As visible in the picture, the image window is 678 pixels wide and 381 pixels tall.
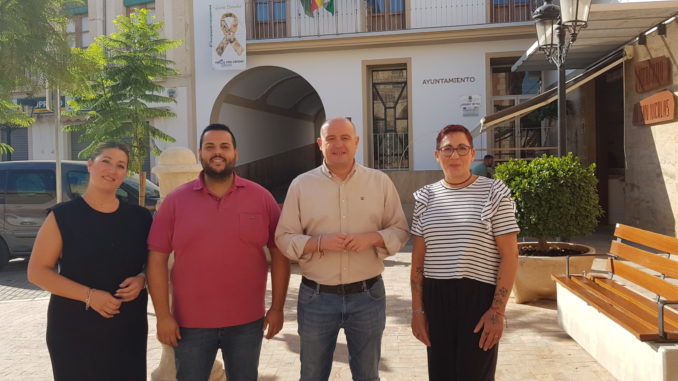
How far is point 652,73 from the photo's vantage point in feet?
30.6

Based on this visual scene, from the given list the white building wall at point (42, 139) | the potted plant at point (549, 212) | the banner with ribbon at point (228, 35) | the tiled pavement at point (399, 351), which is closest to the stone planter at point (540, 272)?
the potted plant at point (549, 212)

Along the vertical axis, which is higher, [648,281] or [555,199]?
[555,199]

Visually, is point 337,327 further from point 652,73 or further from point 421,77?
point 421,77

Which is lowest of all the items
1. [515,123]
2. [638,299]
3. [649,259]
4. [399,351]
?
[399,351]

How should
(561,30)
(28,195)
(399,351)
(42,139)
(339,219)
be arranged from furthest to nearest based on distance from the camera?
(42,139) < (28,195) < (561,30) < (399,351) < (339,219)

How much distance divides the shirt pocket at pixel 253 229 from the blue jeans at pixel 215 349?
0.43m

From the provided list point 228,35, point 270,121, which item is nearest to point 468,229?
point 228,35

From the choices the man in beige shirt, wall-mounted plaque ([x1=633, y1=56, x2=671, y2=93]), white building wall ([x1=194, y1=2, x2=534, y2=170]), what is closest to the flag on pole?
white building wall ([x1=194, y1=2, x2=534, y2=170])

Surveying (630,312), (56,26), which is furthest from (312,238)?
(56,26)

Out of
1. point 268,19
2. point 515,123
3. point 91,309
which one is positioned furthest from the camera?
point 268,19

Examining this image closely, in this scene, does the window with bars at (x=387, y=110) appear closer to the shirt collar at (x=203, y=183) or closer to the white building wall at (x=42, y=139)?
the white building wall at (x=42, y=139)

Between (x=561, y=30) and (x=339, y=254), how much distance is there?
19.1ft

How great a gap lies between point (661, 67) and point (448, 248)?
7867 millimetres

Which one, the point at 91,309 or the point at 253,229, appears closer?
the point at 91,309
